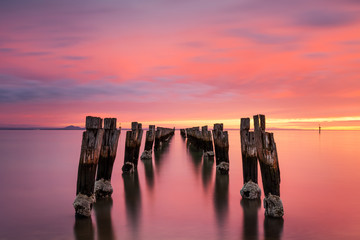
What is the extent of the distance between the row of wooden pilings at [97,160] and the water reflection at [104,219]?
0.24 meters

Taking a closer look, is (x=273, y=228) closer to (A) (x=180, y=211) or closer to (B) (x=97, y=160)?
(A) (x=180, y=211)

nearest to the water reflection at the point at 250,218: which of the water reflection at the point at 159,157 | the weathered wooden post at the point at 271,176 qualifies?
the weathered wooden post at the point at 271,176

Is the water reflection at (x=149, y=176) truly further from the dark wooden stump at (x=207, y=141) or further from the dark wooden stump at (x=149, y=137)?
the dark wooden stump at (x=207, y=141)

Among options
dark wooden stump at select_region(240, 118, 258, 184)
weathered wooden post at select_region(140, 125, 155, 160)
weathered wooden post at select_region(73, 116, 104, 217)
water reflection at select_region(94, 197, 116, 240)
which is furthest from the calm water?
weathered wooden post at select_region(140, 125, 155, 160)

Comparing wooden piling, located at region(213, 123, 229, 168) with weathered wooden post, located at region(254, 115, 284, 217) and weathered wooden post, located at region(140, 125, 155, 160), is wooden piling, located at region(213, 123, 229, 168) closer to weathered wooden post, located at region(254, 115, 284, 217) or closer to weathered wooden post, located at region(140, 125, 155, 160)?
weathered wooden post, located at region(254, 115, 284, 217)

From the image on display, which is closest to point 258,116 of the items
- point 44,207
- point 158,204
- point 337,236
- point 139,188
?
point 337,236

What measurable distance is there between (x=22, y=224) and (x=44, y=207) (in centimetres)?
129

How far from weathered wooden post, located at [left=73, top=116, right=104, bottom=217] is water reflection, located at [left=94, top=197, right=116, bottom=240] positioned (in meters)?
0.31

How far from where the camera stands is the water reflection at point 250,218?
5.08 metres

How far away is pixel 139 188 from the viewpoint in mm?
9125

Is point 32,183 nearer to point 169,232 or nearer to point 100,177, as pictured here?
point 100,177

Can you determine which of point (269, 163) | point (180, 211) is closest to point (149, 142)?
point (180, 211)

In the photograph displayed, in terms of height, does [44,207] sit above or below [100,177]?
below

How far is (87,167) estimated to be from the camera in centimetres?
593
